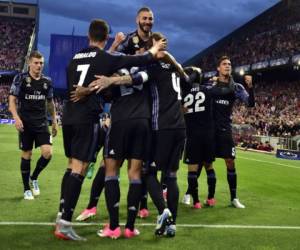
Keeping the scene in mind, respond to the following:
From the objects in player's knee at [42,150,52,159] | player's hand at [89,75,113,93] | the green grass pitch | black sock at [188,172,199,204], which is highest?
player's hand at [89,75,113,93]

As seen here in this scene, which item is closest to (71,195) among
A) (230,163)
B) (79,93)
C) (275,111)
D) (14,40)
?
(79,93)

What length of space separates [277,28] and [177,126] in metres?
48.7

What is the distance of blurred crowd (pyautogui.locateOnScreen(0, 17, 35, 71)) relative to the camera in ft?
213

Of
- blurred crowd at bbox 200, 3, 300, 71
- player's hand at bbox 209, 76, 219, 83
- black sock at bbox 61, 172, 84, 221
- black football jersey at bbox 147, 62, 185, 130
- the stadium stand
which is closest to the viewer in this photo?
black sock at bbox 61, 172, 84, 221

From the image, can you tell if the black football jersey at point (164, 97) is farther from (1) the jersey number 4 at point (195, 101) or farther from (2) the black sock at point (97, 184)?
(1) the jersey number 4 at point (195, 101)

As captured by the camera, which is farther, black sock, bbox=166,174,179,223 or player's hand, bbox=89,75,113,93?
black sock, bbox=166,174,179,223

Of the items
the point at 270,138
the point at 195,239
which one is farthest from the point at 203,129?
the point at 270,138

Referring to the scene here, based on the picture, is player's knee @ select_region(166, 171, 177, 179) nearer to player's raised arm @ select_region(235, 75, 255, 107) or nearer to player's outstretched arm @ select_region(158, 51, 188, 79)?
player's outstretched arm @ select_region(158, 51, 188, 79)

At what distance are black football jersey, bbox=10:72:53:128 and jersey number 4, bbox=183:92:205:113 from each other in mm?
2481

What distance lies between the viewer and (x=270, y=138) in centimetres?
3128

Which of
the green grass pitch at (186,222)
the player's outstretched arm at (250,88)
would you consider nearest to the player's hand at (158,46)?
the green grass pitch at (186,222)

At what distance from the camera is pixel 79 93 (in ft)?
17.5

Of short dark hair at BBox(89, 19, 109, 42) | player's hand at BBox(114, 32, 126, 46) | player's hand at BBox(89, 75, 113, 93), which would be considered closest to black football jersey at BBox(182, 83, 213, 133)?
player's hand at BBox(114, 32, 126, 46)

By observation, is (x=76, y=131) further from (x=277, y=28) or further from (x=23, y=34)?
(x=23, y=34)
